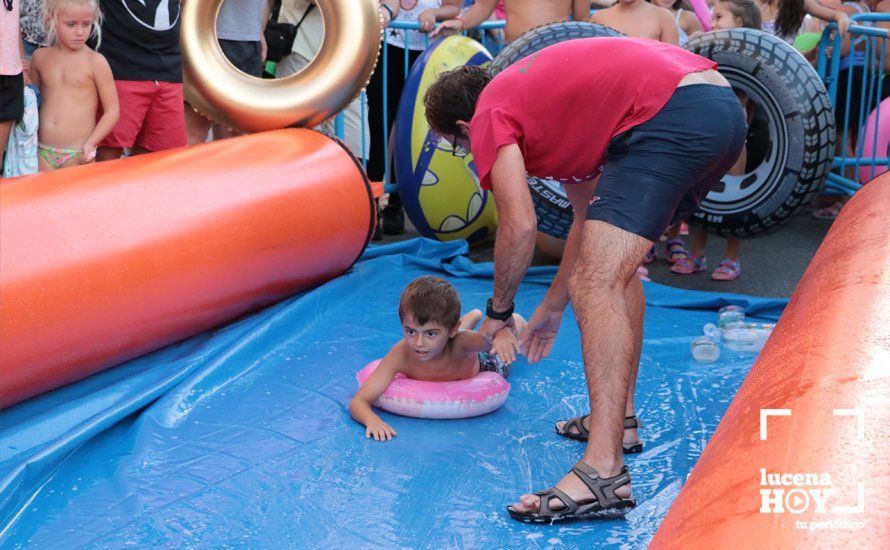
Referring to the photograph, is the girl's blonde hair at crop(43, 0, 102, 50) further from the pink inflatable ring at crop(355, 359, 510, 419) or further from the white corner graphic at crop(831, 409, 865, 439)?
the white corner graphic at crop(831, 409, 865, 439)

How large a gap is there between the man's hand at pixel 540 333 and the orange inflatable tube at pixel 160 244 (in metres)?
1.30

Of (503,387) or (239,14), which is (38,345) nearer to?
(503,387)

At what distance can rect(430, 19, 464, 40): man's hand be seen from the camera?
5.97 metres

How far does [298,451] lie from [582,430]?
859 mm

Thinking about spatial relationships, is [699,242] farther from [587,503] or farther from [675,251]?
[587,503]

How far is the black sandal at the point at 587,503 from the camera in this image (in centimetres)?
266

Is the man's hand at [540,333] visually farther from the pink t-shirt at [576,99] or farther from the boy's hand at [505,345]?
the pink t-shirt at [576,99]

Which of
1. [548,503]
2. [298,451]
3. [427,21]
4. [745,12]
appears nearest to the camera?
[548,503]

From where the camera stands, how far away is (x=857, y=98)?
6555 millimetres

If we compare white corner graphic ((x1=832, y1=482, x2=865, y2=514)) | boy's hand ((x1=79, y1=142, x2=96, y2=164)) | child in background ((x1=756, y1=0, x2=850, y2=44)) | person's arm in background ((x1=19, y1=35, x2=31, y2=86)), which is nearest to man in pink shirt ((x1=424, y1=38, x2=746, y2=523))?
white corner graphic ((x1=832, y1=482, x2=865, y2=514))

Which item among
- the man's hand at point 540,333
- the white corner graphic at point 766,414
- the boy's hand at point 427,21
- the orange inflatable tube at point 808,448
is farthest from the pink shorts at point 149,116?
the white corner graphic at point 766,414

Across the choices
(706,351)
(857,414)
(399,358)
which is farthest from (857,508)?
(706,351)

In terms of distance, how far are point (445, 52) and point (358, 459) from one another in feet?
10.1

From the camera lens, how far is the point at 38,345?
325cm
